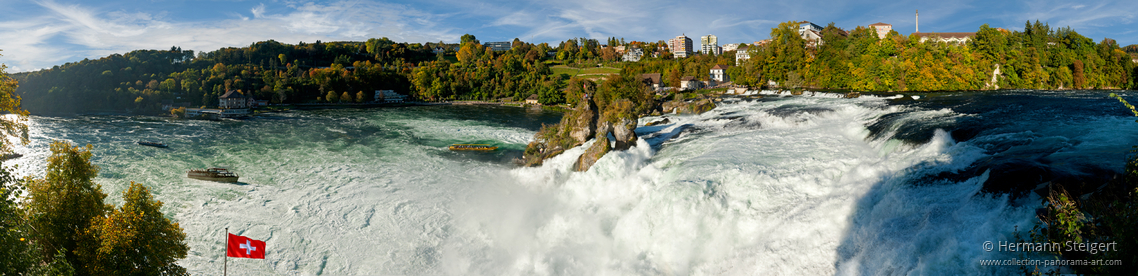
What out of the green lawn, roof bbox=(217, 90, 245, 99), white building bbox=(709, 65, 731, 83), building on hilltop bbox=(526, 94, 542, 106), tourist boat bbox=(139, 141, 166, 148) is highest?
the green lawn

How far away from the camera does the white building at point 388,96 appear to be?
114312 millimetres

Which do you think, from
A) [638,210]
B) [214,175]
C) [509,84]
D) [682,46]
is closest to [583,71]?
[509,84]

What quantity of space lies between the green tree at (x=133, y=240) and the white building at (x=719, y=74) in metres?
98.4

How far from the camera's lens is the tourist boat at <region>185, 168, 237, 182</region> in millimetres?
24625

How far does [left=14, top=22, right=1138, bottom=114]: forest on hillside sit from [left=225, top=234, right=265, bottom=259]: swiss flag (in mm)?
50671

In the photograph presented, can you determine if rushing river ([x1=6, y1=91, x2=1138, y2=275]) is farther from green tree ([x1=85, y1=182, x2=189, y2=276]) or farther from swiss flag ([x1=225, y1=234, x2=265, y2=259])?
green tree ([x1=85, y1=182, x2=189, y2=276])

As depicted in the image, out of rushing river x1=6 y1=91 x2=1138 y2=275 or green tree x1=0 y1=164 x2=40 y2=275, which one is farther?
rushing river x1=6 y1=91 x2=1138 y2=275

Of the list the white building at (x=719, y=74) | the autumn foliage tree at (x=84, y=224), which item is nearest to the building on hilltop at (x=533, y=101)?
the white building at (x=719, y=74)

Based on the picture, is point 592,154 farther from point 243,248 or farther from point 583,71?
point 583,71

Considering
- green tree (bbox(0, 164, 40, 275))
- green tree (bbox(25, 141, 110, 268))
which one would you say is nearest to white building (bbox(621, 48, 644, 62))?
green tree (bbox(25, 141, 110, 268))

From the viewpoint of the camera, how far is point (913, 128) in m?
18.6

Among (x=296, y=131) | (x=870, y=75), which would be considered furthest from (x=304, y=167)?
(x=870, y=75)

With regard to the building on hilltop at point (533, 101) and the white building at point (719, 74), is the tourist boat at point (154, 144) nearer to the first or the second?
the building on hilltop at point (533, 101)

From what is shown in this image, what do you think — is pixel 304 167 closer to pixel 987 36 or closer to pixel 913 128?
pixel 913 128
